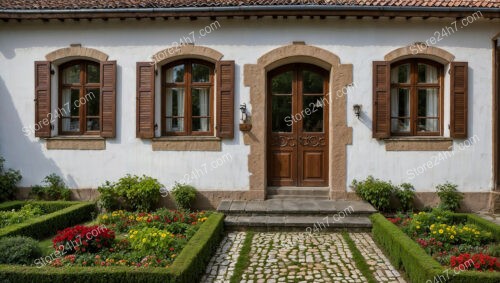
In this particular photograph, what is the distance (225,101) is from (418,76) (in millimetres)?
4519

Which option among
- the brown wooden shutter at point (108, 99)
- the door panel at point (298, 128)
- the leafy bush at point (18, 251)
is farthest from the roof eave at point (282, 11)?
the leafy bush at point (18, 251)

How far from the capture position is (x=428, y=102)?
962 cm

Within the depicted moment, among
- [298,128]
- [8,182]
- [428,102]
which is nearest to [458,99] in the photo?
[428,102]

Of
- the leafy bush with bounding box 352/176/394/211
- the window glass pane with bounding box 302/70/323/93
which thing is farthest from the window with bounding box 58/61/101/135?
the leafy bush with bounding box 352/176/394/211

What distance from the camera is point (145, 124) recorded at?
371 inches

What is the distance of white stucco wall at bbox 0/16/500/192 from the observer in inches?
365

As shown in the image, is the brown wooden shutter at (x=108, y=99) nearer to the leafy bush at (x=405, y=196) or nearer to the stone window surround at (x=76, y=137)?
the stone window surround at (x=76, y=137)

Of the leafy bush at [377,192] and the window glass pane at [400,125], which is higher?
the window glass pane at [400,125]

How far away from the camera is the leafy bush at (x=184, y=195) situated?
29.9ft

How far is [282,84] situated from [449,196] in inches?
177

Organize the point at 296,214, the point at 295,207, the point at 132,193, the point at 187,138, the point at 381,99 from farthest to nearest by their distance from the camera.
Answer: the point at 187,138
the point at 381,99
the point at 132,193
the point at 295,207
the point at 296,214

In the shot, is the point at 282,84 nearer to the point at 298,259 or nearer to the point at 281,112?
the point at 281,112

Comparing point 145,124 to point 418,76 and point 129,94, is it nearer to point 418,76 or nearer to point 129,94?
point 129,94

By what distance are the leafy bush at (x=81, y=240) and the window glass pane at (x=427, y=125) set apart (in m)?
7.21
